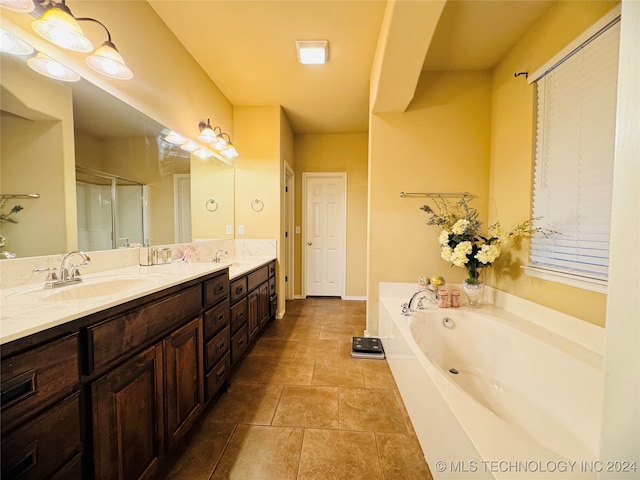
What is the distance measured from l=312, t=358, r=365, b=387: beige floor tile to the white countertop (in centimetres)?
114

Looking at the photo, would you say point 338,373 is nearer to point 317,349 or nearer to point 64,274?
point 317,349

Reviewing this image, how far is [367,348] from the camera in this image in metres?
2.18

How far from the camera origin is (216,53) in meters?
2.08

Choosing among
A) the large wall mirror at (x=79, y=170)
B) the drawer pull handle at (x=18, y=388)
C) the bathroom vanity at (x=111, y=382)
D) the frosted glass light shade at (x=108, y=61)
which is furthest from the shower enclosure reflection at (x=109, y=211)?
the drawer pull handle at (x=18, y=388)

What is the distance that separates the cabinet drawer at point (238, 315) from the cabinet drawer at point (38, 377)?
1.10m

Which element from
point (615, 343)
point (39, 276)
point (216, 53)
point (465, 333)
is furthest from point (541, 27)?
point (39, 276)

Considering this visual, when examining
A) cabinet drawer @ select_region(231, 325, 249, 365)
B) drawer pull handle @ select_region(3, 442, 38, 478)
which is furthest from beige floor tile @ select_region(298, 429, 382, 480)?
drawer pull handle @ select_region(3, 442, 38, 478)

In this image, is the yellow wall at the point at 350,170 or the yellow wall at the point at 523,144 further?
the yellow wall at the point at 350,170

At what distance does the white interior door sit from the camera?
3900 mm

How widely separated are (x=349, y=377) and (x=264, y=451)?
31.3 inches

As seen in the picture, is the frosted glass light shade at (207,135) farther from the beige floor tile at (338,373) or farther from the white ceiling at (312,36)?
the beige floor tile at (338,373)

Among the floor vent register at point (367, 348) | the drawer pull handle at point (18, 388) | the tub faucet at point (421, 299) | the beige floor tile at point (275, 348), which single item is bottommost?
the beige floor tile at point (275, 348)

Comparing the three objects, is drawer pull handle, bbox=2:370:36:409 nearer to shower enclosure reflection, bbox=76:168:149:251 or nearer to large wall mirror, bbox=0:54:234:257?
large wall mirror, bbox=0:54:234:257

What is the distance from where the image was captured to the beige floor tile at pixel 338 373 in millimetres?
1779
